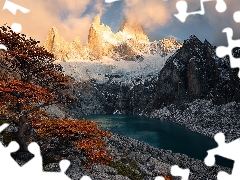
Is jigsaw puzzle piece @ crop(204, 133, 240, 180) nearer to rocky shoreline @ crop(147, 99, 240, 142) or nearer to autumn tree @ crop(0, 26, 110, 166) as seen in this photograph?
autumn tree @ crop(0, 26, 110, 166)

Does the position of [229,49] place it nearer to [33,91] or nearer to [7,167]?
[7,167]

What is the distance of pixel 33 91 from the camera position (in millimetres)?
18844

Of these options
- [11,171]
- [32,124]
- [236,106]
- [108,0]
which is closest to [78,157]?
[32,124]

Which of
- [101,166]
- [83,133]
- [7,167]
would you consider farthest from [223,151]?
[101,166]

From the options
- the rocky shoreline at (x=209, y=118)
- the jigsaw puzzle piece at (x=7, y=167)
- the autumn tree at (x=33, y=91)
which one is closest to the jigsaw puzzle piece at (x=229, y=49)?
the jigsaw puzzle piece at (x=7, y=167)

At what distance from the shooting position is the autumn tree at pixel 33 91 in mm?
18781

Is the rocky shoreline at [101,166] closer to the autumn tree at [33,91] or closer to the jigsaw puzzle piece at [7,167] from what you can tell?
the autumn tree at [33,91]

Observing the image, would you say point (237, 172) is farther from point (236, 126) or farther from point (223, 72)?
point (223, 72)

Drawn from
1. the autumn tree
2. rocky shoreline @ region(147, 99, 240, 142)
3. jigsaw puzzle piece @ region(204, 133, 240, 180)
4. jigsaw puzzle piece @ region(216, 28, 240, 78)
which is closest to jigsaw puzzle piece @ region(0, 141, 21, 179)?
the autumn tree

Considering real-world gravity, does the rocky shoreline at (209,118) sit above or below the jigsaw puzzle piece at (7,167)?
above

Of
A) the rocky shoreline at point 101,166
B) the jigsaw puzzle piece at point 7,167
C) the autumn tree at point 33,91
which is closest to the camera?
the jigsaw puzzle piece at point 7,167

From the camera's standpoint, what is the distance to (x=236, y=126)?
120 m

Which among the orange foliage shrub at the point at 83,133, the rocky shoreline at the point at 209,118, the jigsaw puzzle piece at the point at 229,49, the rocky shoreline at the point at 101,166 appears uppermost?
the rocky shoreline at the point at 209,118

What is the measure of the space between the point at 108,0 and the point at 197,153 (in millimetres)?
79654
